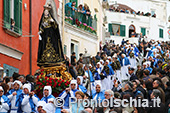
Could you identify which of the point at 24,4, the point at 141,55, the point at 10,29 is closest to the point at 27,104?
the point at 10,29

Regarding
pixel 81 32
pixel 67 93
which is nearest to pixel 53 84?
pixel 67 93

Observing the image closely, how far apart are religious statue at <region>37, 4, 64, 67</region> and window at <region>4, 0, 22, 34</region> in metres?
3.57

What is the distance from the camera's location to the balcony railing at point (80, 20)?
99.2 feet

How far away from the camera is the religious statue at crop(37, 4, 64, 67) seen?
54.7ft

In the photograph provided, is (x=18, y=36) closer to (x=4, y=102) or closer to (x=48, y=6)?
(x=48, y=6)

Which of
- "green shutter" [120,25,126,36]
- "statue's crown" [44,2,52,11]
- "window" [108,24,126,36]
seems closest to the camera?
"statue's crown" [44,2,52,11]

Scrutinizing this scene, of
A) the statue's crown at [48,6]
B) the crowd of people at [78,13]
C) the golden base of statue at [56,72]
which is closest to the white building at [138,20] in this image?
the crowd of people at [78,13]

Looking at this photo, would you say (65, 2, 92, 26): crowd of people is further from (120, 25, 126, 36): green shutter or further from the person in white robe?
(120, 25, 126, 36): green shutter

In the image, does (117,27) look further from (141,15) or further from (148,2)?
(148,2)

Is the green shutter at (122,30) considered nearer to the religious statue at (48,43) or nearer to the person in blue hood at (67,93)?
the religious statue at (48,43)

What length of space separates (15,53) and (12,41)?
1.77ft

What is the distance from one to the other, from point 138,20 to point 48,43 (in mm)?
45133

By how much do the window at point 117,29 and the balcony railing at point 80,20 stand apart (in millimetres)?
22402

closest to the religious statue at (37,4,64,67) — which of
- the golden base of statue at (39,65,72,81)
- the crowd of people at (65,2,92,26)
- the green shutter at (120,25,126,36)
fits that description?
the golden base of statue at (39,65,72,81)
